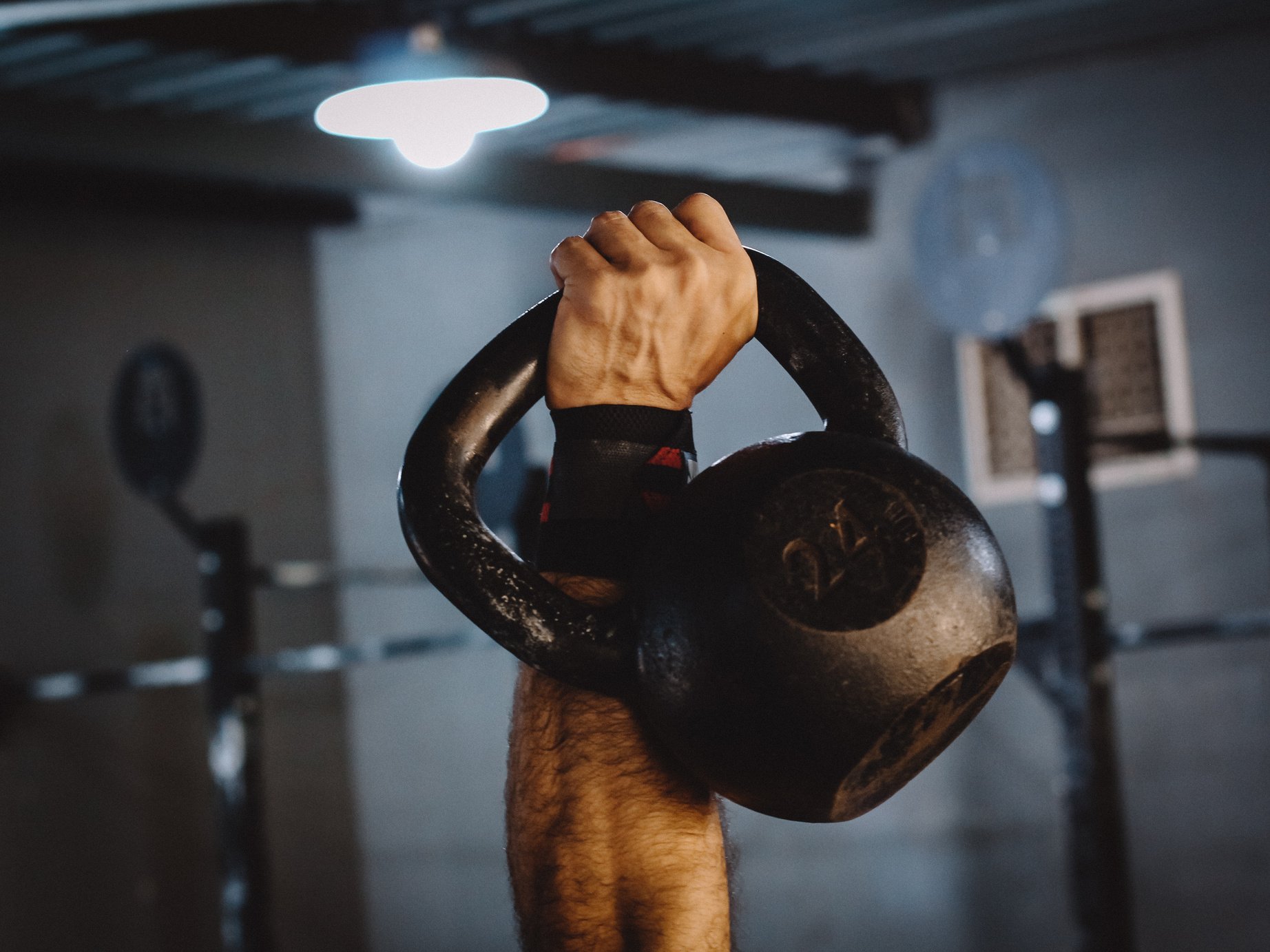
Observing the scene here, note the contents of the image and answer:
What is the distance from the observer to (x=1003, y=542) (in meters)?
5.24

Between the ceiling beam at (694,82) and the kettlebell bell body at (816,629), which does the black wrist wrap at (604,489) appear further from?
the ceiling beam at (694,82)

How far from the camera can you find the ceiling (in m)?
4.20

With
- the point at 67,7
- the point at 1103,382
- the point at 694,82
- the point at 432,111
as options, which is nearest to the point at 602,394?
the point at 432,111

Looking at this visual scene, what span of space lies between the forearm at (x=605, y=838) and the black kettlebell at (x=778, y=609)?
2cm

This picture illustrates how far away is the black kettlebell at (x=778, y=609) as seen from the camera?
0.49m

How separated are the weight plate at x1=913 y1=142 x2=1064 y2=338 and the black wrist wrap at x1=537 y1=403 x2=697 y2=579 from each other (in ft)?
10.2

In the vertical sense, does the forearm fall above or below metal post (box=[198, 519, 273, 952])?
above

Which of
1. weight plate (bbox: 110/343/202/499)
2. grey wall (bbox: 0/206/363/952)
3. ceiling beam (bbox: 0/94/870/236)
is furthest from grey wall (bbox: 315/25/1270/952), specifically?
weight plate (bbox: 110/343/202/499)

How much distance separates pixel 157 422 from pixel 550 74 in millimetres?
1616

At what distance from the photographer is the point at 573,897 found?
520 millimetres

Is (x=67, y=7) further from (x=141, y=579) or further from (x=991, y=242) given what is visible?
(x=141, y=579)

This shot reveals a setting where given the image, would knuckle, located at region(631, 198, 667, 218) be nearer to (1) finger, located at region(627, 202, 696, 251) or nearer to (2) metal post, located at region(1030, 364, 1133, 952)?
(1) finger, located at region(627, 202, 696, 251)

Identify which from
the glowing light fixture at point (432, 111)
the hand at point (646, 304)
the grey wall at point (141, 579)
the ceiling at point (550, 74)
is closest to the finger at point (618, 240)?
the hand at point (646, 304)

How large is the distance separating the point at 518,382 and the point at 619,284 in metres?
0.05
